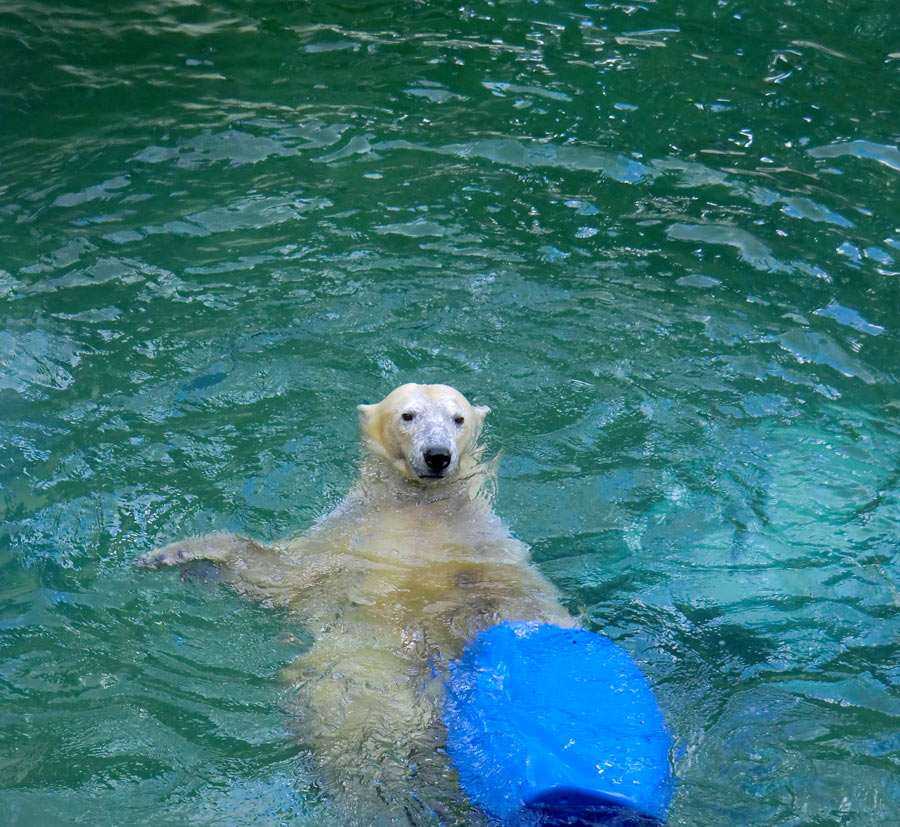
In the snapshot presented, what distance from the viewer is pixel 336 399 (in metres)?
6.02

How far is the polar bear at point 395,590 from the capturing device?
3.97 metres

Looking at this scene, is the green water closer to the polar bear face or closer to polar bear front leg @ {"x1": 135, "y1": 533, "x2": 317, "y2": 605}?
polar bear front leg @ {"x1": 135, "y1": 533, "x2": 317, "y2": 605}

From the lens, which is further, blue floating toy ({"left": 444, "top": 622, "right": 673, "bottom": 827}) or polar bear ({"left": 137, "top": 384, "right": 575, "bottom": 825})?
polar bear ({"left": 137, "top": 384, "right": 575, "bottom": 825})

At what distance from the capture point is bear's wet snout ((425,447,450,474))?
5027 millimetres

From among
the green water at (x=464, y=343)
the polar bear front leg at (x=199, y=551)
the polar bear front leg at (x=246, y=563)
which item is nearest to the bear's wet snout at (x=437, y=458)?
the green water at (x=464, y=343)

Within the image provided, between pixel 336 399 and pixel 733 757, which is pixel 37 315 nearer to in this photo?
pixel 336 399

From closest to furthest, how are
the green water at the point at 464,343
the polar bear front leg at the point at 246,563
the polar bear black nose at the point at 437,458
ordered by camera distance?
the green water at the point at 464,343
the polar bear front leg at the point at 246,563
the polar bear black nose at the point at 437,458

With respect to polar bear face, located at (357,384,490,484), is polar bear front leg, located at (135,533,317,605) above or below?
below

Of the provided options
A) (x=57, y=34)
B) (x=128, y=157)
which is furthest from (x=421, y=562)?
(x=57, y=34)

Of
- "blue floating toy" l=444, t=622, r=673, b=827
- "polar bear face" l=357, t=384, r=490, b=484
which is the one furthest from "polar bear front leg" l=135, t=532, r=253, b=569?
"blue floating toy" l=444, t=622, r=673, b=827

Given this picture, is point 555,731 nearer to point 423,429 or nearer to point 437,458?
point 437,458

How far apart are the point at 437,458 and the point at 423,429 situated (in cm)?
25

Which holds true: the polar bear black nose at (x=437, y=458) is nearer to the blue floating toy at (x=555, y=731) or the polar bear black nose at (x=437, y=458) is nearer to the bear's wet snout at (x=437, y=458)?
the bear's wet snout at (x=437, y=458)

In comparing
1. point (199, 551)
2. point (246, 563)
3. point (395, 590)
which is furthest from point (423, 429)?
point (199, 551)
